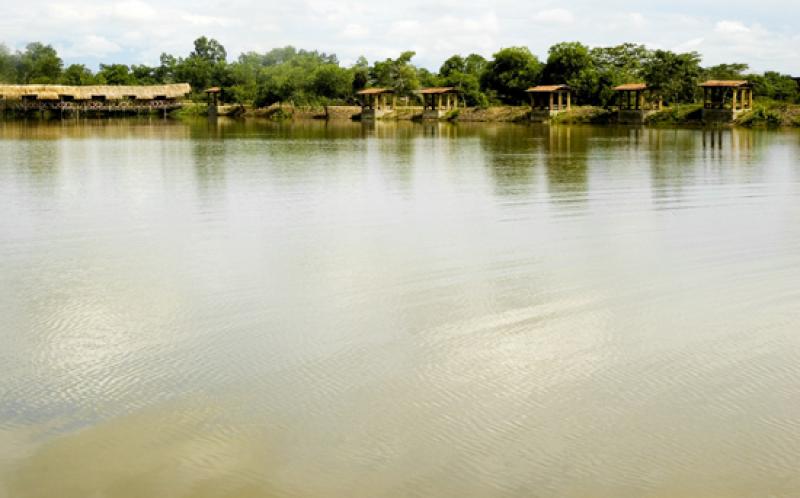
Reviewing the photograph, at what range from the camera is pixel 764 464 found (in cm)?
542

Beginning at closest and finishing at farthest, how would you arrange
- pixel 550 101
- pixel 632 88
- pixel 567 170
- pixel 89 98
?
1. pixel 567 170
2. pixel 632 88
3. pixel 550 101
4. pixel 89 98

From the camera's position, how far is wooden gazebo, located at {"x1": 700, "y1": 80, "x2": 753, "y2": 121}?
187ft

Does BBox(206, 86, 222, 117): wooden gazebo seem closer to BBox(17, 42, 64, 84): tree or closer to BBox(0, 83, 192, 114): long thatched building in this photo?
BBox(0, 83, 192, 114): long thatched building

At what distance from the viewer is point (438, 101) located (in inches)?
3034

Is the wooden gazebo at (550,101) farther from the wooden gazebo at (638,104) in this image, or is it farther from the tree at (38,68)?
the tree at (38,68)

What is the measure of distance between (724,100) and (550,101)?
39.9 ft

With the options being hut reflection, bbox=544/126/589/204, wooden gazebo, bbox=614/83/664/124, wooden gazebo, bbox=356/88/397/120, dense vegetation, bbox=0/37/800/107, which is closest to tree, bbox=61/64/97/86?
dense vegetation, bbox=0/37/800/107

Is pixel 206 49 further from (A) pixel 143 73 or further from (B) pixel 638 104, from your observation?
(B) pixel 638 104

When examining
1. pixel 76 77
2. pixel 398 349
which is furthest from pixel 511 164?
pixel 76 77

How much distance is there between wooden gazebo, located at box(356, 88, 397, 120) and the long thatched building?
18806mm

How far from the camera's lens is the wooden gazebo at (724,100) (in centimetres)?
5697

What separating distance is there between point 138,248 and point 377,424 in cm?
675

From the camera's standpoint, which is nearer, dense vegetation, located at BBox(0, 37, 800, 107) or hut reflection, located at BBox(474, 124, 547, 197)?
hut reflection, located at BBox(474, 124, 547, 197)

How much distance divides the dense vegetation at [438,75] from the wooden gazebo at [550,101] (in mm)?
1546
